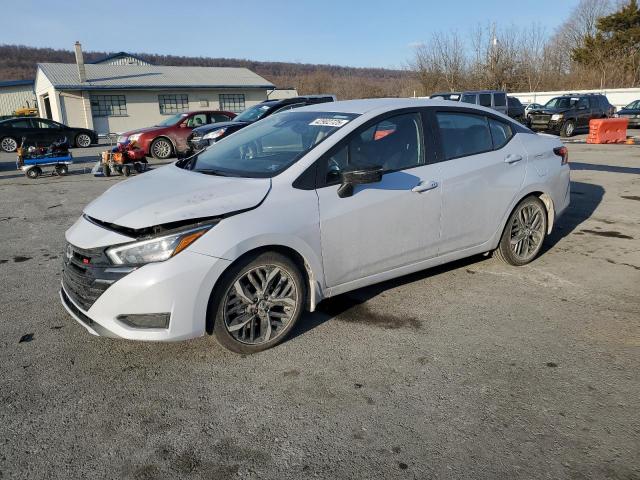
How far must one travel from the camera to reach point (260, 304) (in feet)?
11.1

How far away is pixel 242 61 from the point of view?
116875mm

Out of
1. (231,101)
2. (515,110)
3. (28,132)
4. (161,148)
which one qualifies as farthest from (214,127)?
(231,101)

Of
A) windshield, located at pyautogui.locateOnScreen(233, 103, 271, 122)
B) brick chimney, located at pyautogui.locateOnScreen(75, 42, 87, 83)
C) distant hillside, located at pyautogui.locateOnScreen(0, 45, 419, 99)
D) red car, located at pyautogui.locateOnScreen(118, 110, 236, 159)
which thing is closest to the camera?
windshield, located at pyautogui.locateOnScreen(233, 103, 271, 122)

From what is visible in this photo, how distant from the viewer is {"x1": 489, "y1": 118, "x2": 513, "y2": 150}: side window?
4.80 meters

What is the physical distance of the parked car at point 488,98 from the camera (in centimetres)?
2058

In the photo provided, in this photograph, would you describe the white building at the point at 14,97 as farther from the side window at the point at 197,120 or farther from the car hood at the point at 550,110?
the car hood at the point at 550,110

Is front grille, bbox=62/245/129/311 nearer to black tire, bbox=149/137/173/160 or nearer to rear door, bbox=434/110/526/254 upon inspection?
rear door, bbox=434/110/526/254

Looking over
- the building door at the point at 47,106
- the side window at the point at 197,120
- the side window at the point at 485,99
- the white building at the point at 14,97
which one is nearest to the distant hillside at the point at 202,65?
the white building at the point at 14,97

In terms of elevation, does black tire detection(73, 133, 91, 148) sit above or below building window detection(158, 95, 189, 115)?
below

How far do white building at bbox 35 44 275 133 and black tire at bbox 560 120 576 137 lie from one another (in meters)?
23.9

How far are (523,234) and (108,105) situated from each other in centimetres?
3533

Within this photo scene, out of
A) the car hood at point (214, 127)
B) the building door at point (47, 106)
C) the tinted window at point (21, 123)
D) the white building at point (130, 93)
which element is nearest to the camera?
the car hood at point (214, 127)

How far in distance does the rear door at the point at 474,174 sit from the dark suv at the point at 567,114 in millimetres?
19657

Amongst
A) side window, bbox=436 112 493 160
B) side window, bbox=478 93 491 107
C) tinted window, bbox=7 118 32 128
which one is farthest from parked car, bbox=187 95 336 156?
tinted window, bbox=7 118 32 128
